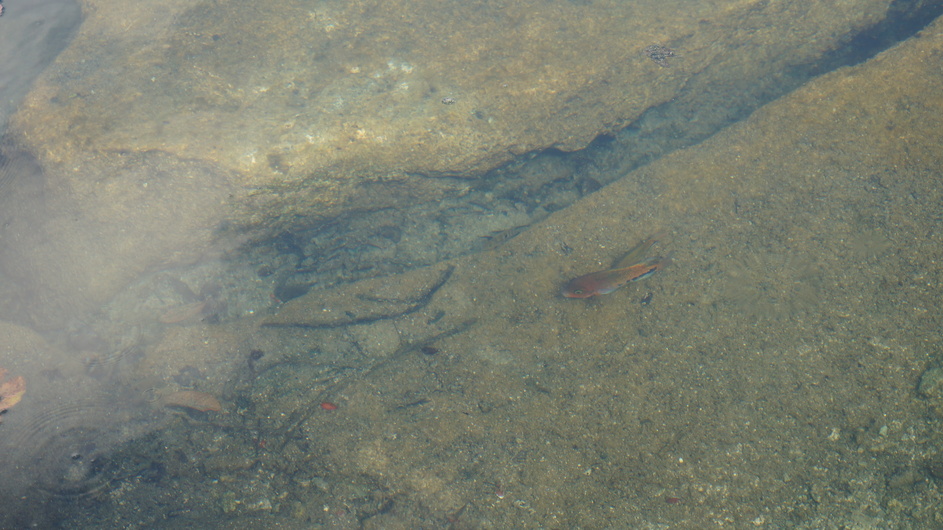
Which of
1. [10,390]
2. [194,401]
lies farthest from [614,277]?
[10,390]

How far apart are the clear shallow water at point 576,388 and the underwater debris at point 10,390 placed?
242mm

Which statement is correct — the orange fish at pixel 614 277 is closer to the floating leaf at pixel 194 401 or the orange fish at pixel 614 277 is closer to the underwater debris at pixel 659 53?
the underwater debris at pixel 659 53

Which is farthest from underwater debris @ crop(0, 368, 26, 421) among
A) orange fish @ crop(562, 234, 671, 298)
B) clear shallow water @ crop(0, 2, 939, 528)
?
orange fish @ crop(562, 234, 671, 298)

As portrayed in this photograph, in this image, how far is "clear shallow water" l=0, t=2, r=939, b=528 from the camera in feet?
10.5

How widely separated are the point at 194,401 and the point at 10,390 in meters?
2.59

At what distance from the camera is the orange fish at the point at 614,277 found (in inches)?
161

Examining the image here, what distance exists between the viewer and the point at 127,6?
7.15 metres

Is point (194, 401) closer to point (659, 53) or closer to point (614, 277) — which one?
point (614, 277)

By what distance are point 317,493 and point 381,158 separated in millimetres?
3802

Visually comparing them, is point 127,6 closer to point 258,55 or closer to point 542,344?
point 258,55

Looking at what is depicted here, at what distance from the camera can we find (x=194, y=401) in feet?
15.4

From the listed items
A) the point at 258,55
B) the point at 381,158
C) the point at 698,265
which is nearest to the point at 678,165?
the point at 698,265

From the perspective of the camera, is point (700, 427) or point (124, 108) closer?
point (700, 427)

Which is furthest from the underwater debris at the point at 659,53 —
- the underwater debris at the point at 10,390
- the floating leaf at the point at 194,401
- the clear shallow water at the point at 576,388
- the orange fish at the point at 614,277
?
the underwater debris at the point at 10,390
